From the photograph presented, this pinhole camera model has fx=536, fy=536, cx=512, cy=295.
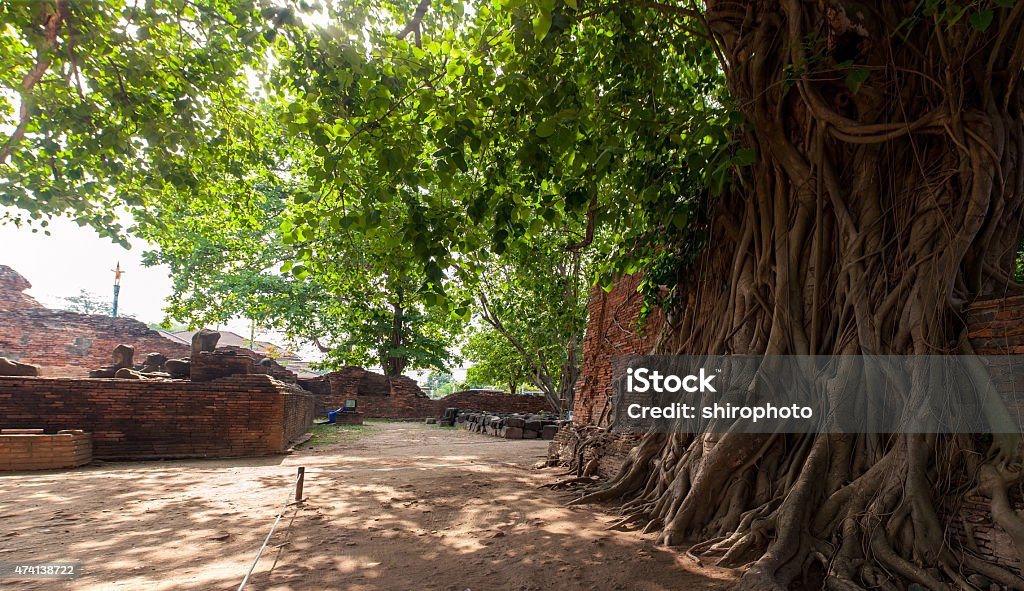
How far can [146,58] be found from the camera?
6195mm

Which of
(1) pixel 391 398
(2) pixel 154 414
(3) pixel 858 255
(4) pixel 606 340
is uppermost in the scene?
(3) pixel 858 255

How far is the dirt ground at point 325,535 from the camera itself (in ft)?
10.1

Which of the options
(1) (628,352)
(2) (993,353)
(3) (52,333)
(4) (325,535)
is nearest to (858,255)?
(2) (993,353)

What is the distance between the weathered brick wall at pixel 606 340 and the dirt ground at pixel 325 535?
1311 mm

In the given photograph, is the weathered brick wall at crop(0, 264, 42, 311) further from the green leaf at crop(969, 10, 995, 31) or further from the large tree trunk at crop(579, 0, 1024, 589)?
the green leaf at crop(969, 10, 995, 31)

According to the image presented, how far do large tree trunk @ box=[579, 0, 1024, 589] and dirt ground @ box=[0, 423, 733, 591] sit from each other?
2.14ft

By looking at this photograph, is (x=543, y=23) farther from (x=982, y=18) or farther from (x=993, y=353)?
(x=993, y=353)

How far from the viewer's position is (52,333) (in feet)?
64.0

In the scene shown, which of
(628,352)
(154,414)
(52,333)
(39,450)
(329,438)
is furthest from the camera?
(52,333)

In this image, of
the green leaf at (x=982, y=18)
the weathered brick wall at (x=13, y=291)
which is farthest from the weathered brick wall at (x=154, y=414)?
the weathered brick wall at (x=13, y=291)

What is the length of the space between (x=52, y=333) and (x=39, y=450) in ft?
54.1

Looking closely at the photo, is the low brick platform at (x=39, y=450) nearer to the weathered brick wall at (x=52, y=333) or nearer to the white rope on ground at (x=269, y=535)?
the white rope on ground at (x=269, y=535)

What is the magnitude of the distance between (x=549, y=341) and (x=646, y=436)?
835 cm

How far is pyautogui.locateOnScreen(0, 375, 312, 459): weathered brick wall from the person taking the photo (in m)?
7.86
